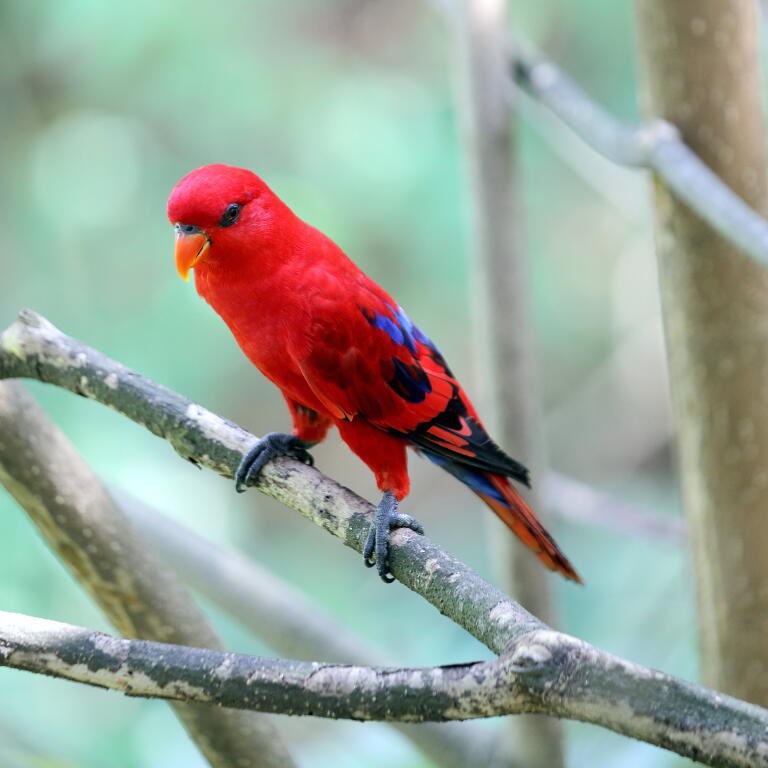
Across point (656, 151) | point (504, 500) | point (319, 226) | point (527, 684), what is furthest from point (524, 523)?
point (319, 226)

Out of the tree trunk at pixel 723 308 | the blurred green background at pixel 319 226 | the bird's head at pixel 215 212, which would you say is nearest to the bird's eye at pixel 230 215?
the bird's head at pixel 215 212

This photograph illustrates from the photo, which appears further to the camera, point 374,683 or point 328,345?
point 328,345

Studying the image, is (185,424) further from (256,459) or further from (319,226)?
(319,226)

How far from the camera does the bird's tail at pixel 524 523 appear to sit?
1.69 metres

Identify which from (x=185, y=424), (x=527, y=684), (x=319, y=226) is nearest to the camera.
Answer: (x=527, y=684)

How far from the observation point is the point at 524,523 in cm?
174

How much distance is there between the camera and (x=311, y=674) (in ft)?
3.38

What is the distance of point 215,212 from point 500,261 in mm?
813

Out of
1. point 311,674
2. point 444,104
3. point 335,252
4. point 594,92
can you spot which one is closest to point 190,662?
point 311,674

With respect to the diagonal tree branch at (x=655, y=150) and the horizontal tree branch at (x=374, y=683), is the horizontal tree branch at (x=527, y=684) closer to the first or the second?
the horizontal tree branch at (x=374, y=683)

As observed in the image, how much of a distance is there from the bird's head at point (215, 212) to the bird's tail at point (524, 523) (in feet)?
2.06

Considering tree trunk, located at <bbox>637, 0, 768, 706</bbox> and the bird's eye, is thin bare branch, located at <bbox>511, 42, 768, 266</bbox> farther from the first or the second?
the bird's eye

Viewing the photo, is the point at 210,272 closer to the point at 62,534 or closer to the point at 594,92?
the point at 62,534

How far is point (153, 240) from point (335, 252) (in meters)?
2.29
